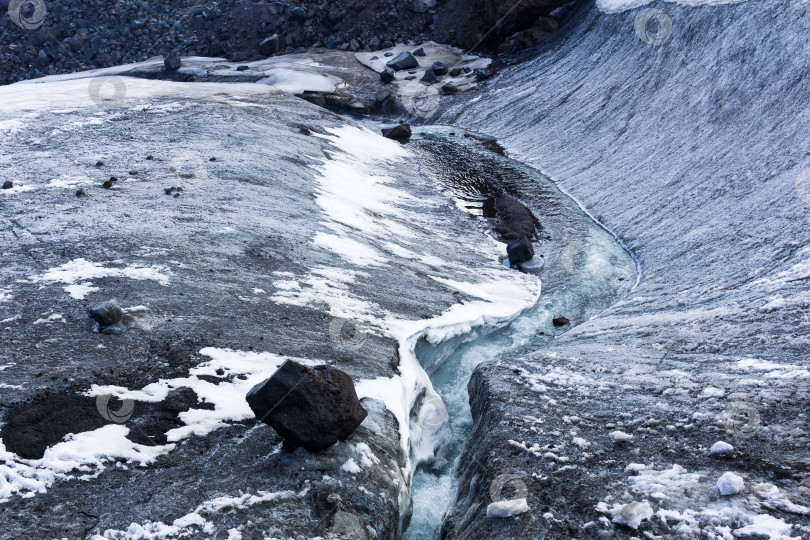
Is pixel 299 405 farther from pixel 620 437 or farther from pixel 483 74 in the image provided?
pixel 483 74

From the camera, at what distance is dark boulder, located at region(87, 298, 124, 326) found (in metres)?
8.30

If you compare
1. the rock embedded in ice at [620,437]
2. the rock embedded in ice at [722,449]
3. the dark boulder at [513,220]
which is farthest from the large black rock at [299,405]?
the dark boulder at [513,220]

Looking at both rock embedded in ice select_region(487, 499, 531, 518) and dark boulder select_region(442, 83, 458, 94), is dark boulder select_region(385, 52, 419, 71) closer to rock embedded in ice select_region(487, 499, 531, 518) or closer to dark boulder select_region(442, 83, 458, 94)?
dark boulder select_region(442, 83, 458, 94)

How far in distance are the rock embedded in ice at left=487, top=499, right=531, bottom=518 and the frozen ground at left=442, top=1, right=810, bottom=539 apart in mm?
58

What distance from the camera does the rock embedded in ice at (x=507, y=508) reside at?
6562mm

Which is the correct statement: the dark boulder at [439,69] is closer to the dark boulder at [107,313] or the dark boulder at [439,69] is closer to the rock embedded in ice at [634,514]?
the dark boulder at [107,313]

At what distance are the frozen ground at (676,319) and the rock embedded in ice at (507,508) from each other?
58 mm

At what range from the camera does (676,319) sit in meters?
Answer: 11.4

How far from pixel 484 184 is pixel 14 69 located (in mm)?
29918

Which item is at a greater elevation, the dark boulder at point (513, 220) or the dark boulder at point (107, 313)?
the dark boulder at point (107, 313)

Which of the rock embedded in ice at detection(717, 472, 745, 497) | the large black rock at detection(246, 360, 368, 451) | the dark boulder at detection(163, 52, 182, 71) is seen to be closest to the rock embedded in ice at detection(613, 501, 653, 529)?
the rock embedded in ice at detection(717, 472, 745, 497)

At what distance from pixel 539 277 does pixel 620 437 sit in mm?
8380

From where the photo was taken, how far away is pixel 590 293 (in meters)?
14.9

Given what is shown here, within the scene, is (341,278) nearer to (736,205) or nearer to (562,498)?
(562,498)
